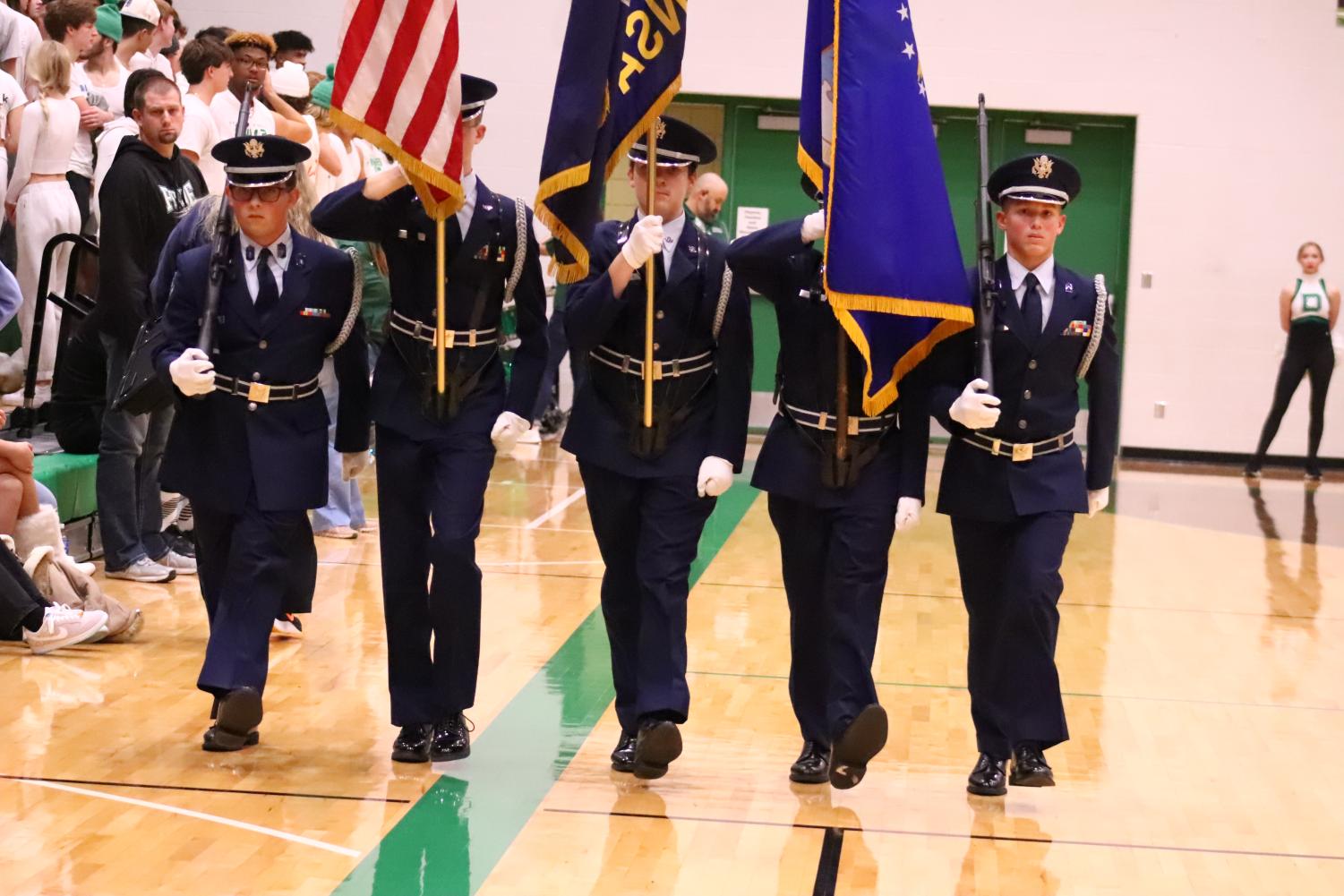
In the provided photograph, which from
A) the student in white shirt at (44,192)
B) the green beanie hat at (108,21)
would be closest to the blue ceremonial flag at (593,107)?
the student in white shirt at (44,192)

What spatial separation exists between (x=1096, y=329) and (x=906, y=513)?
77 centimetres

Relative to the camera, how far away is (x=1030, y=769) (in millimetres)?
4918

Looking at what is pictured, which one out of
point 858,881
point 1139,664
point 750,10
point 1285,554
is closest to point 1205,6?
point 750,10

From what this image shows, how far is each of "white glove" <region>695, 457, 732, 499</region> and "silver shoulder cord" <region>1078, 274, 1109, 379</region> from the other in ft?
3.42

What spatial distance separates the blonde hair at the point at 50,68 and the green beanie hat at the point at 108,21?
33.5 inches

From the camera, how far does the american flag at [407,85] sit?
16.3ft

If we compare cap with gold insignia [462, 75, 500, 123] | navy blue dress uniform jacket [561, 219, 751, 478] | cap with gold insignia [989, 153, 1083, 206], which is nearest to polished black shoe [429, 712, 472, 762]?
navy blue dress uniform jacket [561, 219, 751, 478]

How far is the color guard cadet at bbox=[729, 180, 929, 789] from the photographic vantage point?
4.86 m

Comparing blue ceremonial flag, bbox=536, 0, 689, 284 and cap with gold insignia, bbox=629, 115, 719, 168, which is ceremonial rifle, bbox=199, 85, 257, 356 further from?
cap with gold insignia, bbox=629, 115, 719, 168

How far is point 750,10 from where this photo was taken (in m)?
15.4

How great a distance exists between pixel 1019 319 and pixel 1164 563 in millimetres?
5111

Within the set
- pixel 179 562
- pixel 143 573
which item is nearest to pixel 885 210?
pixel 143 573

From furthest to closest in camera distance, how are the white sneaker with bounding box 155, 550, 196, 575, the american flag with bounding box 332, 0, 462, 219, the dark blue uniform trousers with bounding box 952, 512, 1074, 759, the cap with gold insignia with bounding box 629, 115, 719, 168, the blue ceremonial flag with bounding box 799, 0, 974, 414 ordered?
the white sneaker with bounding box 155, 550, 196, 575, the cap with gold insignia with bounding box 629, 115, 719, 168, the american flag with bounding box 332, 0, 462, 219, the dark blue uniform trousers with bounding box 952, 512, 1074, 759, the blue ceremonial flag with bounding box 799, 0, 974, 414

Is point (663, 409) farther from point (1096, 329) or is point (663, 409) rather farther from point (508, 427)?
point (1096, 329)
